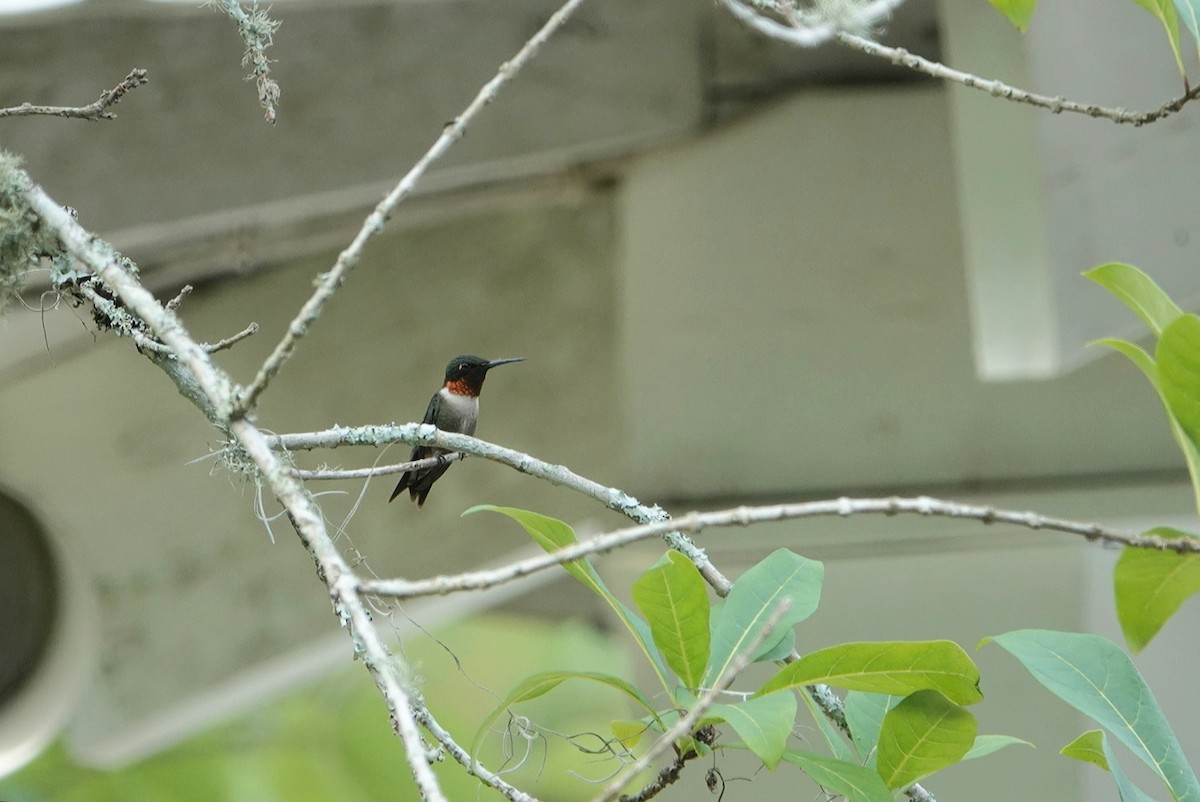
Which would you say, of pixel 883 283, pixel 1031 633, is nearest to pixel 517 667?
pixel 883 283

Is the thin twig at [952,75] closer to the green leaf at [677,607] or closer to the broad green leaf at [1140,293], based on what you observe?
the broad green leaf at [1140,293]

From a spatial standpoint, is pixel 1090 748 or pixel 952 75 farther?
pixel 1090 748

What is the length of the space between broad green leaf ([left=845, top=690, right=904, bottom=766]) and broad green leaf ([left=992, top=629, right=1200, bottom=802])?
0.50 ft

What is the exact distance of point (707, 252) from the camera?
3.24 meters

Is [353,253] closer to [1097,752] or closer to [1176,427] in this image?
[1176,427]

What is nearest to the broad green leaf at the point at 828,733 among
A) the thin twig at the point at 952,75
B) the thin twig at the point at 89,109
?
the thin twig at the point at 952,75

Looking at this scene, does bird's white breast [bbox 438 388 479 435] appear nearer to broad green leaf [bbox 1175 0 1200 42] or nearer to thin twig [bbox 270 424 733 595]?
thin twig [bbox 270 424 733 595]

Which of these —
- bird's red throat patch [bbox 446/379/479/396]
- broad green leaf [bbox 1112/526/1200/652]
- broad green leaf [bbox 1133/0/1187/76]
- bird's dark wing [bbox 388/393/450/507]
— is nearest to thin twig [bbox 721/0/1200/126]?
broad green leaf [bbox 1133/0/1187/76]

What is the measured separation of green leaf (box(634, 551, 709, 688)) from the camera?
0.99 metres

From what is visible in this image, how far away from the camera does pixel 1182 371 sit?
1.05 metres

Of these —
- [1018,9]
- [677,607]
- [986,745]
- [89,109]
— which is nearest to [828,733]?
[986,745]

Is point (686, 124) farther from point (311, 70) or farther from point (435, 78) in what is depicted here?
point (311, 70)

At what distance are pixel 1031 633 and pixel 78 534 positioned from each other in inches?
109

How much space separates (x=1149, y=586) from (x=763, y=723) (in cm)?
48
